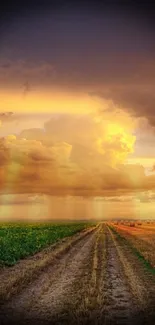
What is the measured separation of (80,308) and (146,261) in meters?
15.5

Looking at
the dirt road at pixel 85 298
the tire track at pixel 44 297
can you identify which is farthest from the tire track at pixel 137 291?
the tire track at pixel 44 297

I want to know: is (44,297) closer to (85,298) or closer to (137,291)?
(85,298)

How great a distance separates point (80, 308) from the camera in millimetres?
15148

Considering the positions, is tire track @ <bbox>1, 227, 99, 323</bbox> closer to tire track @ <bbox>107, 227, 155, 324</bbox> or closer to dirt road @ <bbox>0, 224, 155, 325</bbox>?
dirt road @ <bbox>0, 224, 155, 325</bbox>

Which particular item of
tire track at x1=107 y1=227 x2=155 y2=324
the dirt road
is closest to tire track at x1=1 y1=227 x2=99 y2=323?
the dirt road

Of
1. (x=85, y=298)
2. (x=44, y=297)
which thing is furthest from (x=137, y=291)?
(x=44, y=297)

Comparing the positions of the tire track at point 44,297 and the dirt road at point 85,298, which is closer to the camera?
the dirt road at point 85,298

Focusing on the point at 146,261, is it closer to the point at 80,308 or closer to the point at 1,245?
the point at 1,245

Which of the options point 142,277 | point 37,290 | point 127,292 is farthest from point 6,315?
point 142,277

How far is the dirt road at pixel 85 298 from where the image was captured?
14.4m

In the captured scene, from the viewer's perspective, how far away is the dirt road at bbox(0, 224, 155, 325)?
14359 mm

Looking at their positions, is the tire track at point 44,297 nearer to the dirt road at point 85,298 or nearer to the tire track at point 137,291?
the dirt road at point 85,298

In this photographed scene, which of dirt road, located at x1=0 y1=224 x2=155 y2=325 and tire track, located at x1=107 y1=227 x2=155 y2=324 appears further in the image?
tire track, located at x1=107 y1=227 x2=155 y2=324

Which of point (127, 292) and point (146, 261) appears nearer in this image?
point (127, 292)
